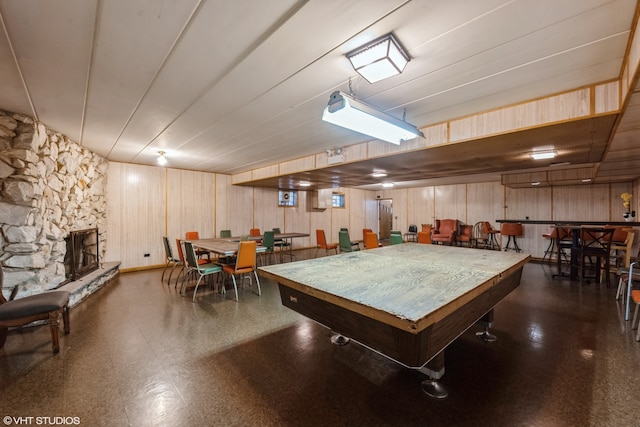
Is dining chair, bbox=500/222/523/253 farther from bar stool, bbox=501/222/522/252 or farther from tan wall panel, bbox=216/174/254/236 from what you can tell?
tan wall panel, bbox=216/174/254/236

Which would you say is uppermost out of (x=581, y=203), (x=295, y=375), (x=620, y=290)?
(x=581, y=203)

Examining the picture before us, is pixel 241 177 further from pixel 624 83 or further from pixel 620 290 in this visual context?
pixel 620 290

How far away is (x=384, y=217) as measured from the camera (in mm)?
13023

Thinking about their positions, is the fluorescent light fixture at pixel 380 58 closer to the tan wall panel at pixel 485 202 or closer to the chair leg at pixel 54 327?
the chair leg at pixel 54 327

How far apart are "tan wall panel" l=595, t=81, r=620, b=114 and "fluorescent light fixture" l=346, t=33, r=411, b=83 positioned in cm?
176

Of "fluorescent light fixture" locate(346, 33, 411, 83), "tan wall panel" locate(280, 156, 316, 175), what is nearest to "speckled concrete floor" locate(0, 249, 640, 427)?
"fluorescent light fixture" locate(346, 33, 411, 83)

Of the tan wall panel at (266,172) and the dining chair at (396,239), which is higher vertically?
the tan wall panel at (266,172)

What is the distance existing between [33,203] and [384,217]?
1206 centimetres

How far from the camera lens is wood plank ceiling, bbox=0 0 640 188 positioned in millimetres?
1418

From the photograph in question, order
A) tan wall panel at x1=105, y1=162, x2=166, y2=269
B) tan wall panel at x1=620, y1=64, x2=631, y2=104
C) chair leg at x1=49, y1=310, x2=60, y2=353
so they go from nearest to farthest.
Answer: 1. tan wall panel at x1=620, y1=64, x2=631, y2=104
2. chair leg at x1=49, y1=310, x2=60, y2=353
3. tan wall panel at x1=105, y1=162, x2=166, y2=269

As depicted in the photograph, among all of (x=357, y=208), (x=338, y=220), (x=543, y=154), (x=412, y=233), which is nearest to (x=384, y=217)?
(x=357, y=208)

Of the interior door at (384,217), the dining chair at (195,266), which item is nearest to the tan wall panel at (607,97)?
the dining chair at (195,266)

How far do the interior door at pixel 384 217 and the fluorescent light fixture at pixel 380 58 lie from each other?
10932 mm

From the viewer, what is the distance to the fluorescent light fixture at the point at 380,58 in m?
1.63
